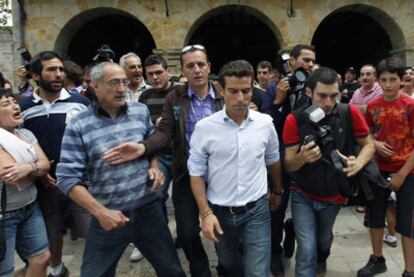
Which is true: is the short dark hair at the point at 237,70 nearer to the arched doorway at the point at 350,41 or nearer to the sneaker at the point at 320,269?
the sneaker at the point at 320,269

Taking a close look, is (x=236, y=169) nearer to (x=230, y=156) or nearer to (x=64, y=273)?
(x=230, y=156)

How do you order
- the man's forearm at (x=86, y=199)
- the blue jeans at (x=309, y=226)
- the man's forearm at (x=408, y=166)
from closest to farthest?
1. the man's forearm at (x=86, y=199)
2. the blue jeans at (x=309, y=226)
3. the man's forearm at (x=408, y=166)

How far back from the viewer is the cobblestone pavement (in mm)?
3422

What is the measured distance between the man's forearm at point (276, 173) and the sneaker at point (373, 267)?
1.27 meters

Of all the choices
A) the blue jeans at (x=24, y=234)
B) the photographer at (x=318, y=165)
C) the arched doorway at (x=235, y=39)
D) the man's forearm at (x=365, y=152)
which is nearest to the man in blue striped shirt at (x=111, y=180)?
the blue jeans at (x=24, y=234)

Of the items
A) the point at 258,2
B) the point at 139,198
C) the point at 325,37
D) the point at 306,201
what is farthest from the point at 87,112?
the point at 325,37

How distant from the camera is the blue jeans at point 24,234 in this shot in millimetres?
2545

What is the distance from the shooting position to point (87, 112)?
238 centimetres

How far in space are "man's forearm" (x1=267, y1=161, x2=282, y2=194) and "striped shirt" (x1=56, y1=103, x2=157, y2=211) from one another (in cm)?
97

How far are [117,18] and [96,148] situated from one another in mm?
10850

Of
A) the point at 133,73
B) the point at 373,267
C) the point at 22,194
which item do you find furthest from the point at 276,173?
the point at 133,73

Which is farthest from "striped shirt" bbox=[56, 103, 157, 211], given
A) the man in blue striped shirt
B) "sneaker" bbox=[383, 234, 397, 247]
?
"sneaker" bbox=[383, 234, 397, 247]

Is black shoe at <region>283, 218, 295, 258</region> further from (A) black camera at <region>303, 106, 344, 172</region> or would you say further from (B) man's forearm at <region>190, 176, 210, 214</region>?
(B) man's forearm at <region>190, 176, 210, 214</region>

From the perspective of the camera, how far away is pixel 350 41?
15023 millimetres
